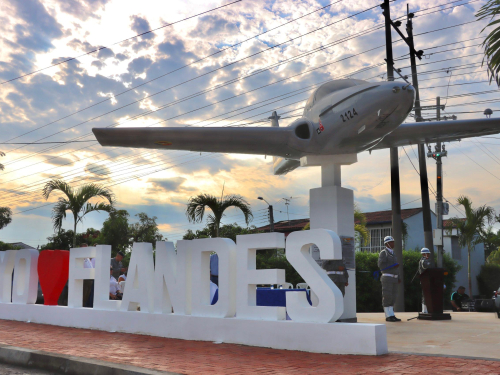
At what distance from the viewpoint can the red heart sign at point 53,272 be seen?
10531 mm

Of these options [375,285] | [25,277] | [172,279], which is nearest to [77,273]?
[25,277]

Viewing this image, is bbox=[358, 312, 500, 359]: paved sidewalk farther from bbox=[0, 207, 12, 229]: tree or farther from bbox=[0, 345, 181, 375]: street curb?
bbox=[0, 207, 12, 229]: tree

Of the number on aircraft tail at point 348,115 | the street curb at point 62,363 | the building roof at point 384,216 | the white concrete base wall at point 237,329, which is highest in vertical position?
the building roof at point 384,216

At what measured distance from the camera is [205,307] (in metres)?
8.05

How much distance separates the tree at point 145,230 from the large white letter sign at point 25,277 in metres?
26.0

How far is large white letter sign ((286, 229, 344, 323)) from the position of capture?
6.62 meters

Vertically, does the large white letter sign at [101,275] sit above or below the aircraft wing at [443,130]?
below

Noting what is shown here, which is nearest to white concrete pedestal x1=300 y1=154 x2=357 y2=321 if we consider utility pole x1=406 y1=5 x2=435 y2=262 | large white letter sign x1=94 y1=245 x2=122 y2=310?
large white letter sign x1=94 y1=245 x2=122 y2=310

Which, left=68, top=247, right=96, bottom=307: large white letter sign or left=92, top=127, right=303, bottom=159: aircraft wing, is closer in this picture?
left=92, top=127, right=303, bottom=159: aircraft wing

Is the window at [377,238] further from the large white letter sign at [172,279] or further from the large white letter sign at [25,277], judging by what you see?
the large white letter sign at [172,279]

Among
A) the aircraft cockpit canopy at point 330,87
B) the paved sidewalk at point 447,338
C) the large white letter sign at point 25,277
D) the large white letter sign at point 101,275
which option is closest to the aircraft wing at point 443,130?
the aircraft cockpit canopy at point 330,87

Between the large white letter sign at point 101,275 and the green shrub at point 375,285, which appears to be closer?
the large white letter sign at point 101,275

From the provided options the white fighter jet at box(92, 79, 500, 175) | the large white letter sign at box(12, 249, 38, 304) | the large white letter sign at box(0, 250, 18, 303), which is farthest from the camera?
the large white letter sign at box(0, 250, 18, 303)

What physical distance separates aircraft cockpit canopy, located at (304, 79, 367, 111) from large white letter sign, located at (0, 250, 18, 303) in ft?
27.0
